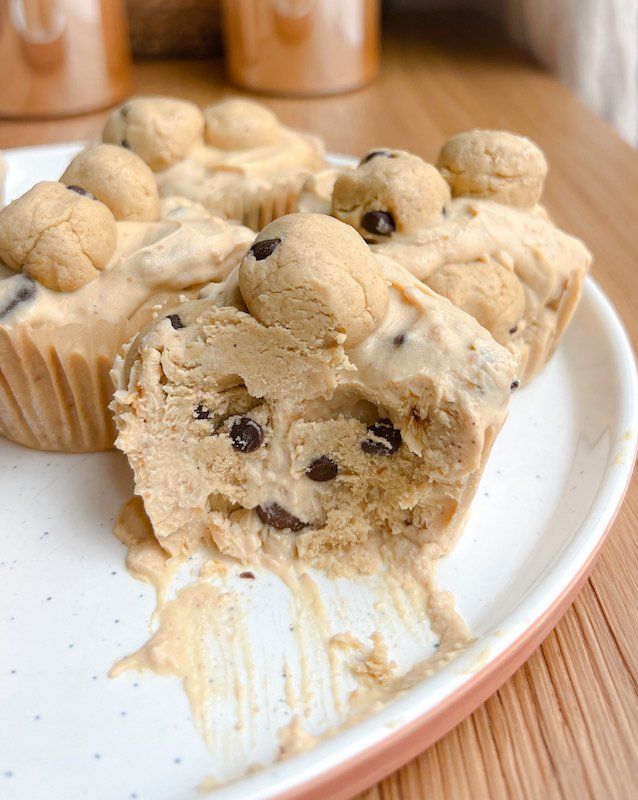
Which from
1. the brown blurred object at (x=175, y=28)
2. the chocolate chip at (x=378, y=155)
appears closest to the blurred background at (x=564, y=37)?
the brown blurred object at (x=175, y=28)

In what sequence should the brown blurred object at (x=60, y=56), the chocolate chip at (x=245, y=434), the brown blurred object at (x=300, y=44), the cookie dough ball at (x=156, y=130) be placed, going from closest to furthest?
the chocolate chip at (x=245, y=434)
the cookie dough ball at (x=156, y=130)
the brown blurred object at (x=60, y=56)
the brown blurred object at (x=300, y=44)

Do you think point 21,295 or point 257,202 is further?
point 257,202

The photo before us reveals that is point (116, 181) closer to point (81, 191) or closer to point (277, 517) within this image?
point (81, 191)

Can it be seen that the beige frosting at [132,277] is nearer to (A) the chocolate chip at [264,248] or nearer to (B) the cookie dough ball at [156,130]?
(A) the chocolate chip at [264,248]

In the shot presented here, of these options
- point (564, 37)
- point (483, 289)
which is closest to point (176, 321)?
point (483, 289)

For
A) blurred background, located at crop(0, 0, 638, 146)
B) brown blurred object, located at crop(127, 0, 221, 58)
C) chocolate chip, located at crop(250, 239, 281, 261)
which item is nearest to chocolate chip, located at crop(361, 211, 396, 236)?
chocolate chip, located at crop(250, 239, 281, 261)

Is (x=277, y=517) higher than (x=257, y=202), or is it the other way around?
(x=257, y=202)
